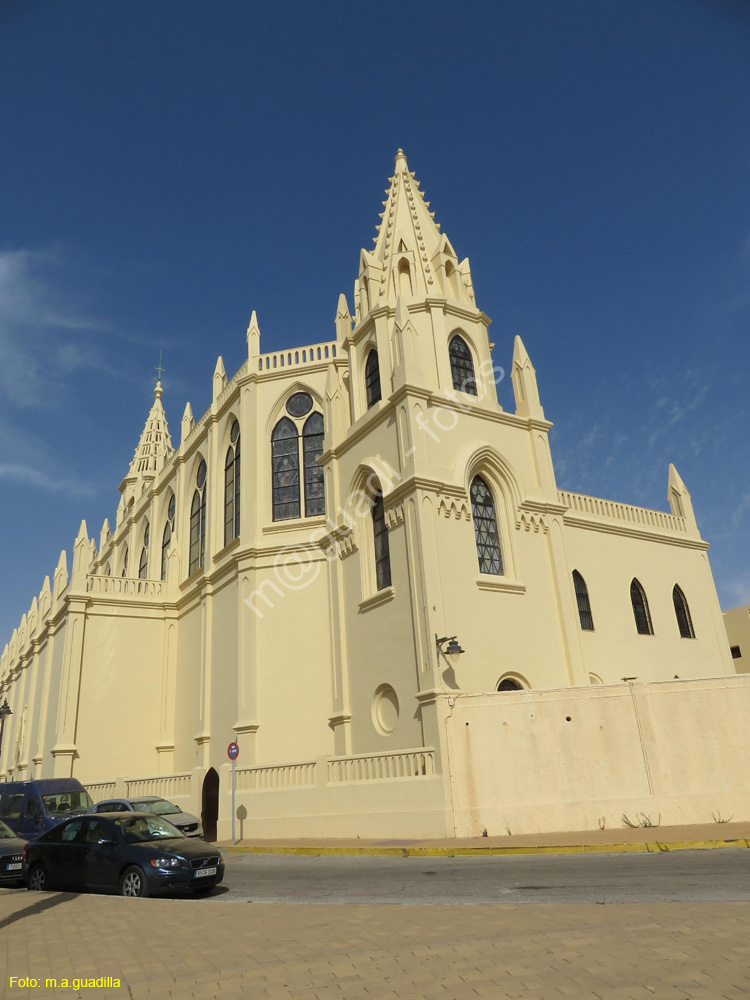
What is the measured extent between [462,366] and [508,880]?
49.5ft

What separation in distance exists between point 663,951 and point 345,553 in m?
15.8

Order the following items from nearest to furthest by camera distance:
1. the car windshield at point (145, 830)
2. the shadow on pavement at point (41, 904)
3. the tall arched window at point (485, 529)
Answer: the shadow on pavement at point (41, 904), the car windshield at point (145, 830), the tall arched window at point (485, 529)

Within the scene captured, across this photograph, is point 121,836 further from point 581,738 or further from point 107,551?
point 107,551

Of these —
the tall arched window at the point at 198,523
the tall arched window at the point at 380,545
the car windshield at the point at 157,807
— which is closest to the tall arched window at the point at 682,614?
the tall arched window at the point at 380,545

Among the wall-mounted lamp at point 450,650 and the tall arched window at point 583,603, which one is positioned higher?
the tall arched window at point 583,603

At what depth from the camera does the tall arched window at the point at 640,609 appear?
78.8ft

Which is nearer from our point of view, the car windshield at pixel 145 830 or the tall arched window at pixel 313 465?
the car windshield at pixel 145 830

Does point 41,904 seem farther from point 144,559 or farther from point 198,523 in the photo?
point 144,559

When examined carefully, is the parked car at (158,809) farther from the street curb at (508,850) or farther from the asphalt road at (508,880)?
the asphalt road at (508,880)

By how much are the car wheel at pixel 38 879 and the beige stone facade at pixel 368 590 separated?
592 centimetres

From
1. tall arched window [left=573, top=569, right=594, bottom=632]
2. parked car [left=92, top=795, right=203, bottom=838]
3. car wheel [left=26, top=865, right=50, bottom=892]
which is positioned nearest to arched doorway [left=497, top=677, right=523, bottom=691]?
tall arched window [left=573, top=569, right=594, bottom=632]

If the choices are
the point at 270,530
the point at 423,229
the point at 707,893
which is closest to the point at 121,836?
the point at 707,893

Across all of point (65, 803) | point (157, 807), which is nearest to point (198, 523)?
point (65, 803)

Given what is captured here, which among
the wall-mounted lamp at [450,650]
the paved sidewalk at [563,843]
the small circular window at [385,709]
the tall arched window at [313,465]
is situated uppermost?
the tall arched window at [313,465]
